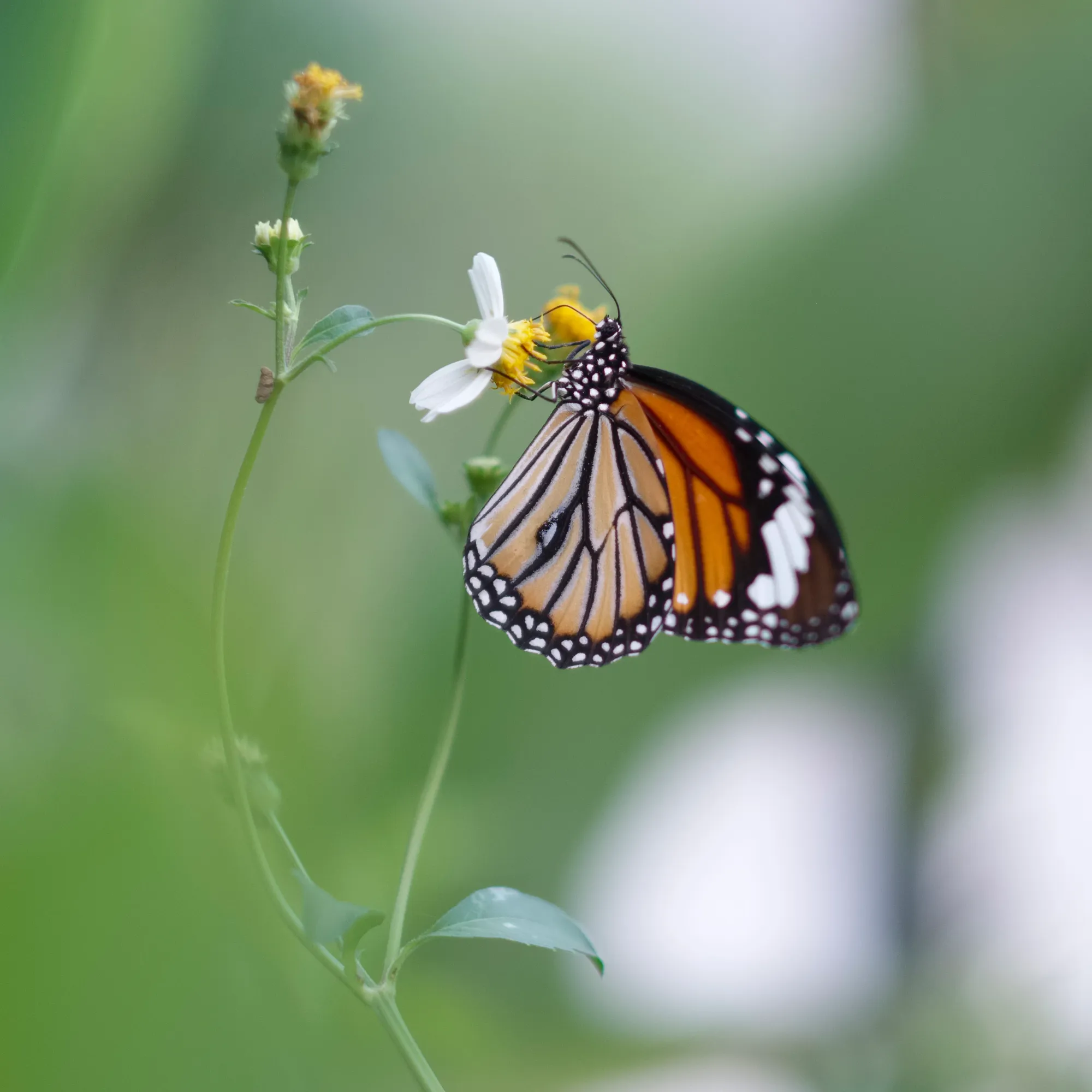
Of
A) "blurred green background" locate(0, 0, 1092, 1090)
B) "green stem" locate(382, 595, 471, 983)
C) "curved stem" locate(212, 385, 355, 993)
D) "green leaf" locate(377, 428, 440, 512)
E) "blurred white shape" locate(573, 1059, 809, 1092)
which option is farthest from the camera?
"blurred white shape" locate(573, 1059, 809, 1092)

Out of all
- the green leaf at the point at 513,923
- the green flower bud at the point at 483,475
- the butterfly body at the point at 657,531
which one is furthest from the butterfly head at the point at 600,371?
the green leaf at the point at 513,923

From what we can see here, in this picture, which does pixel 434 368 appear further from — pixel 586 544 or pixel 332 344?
pixel 332 344

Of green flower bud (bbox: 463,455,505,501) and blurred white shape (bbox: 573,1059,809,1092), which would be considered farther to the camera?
blurred white shape (bbox: 573,1059,809,1092)

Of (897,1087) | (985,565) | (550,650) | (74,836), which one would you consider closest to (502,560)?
(550,650)

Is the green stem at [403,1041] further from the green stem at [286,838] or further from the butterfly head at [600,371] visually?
the butterfly head at [600,371]

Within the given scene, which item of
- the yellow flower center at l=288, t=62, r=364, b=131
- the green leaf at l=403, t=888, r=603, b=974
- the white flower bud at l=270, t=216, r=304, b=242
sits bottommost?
the green leaf at l=403, t=888, r=603, b=974

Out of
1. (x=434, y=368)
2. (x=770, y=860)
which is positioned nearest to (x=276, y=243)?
(x=434, y=368)

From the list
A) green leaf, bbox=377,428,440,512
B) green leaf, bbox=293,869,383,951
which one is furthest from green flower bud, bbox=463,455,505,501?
green leaf, bbox=293,869,383,951

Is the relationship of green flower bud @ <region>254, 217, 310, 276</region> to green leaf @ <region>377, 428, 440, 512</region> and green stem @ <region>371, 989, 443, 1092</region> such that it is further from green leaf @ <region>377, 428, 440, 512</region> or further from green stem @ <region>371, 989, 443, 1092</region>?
green stem @ <region>371, 989, 443, 1092</region>
